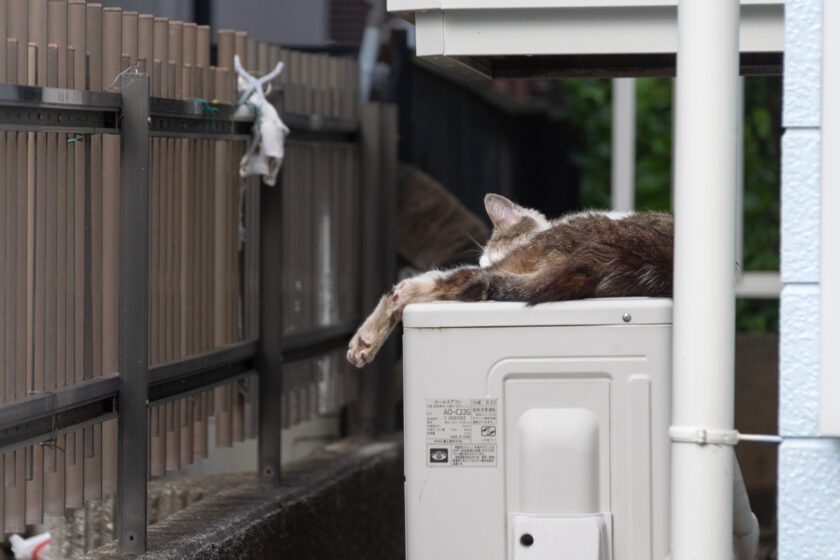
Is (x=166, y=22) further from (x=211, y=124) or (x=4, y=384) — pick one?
(x=4, y=384)

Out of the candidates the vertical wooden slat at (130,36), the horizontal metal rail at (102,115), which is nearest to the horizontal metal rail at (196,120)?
the horizontal metal rail at (102,115)

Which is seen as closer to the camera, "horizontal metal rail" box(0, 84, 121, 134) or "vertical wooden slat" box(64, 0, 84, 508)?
"horizontal metal rail" box(0, 84, 121, 134)

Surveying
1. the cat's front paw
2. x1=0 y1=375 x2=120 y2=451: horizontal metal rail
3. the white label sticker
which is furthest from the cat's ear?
x1=0 y1=375 x2=120 y2=451: horizontal metal rail

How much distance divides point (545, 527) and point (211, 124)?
209cm

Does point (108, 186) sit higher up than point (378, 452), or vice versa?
point (108, 186)

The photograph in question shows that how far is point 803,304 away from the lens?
7.69 ft

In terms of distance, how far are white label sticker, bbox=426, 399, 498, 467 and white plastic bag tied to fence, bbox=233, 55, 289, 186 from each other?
1897mm

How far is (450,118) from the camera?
771 cm

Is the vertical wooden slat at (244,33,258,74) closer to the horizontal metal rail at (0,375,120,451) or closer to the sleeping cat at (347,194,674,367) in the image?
the sleeping cat at (347,194,674,367)

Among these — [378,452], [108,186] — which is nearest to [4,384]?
[108,186]

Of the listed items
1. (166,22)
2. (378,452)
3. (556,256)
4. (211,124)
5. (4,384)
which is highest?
(166,22)

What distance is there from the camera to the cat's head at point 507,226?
3709 mm

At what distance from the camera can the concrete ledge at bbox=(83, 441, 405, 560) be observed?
3.82m

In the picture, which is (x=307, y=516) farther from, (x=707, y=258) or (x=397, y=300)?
(x=707, y=258)
